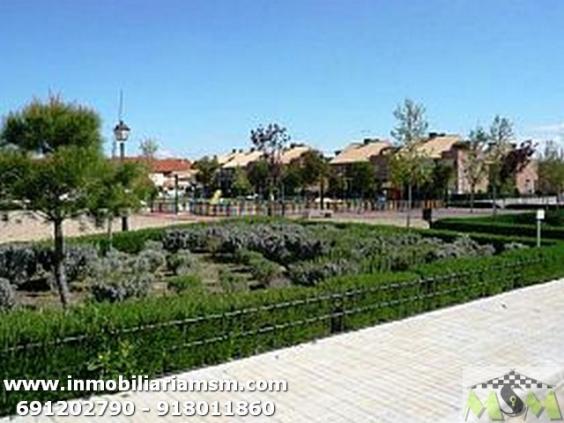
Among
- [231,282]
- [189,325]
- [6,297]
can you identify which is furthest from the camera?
[231,282]

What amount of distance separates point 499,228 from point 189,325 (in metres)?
19.6

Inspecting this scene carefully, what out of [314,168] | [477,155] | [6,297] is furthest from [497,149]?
[6,297]

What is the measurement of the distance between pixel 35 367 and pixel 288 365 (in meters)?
3.06

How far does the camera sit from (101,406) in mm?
7031

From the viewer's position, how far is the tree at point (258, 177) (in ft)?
259

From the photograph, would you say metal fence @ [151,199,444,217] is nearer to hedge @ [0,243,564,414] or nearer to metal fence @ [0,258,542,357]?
metal fence @ [0,258,542,357]

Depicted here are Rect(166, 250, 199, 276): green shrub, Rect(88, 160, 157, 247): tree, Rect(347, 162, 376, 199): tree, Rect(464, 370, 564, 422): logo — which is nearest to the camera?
Rect(464, 370, 564, 422): logo

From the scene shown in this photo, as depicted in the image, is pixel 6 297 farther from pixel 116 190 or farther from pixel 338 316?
pixel 338 316

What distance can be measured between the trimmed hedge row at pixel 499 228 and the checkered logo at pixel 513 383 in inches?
595

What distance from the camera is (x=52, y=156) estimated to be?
1070 cm

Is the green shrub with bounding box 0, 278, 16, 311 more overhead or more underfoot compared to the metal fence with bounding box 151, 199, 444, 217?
more underfoot

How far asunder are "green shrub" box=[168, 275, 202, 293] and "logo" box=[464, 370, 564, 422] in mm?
6862

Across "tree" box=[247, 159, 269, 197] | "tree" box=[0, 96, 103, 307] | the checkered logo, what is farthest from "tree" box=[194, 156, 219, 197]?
the checkered logo

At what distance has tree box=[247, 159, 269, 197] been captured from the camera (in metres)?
78.8
